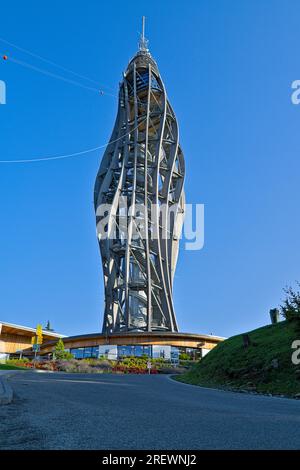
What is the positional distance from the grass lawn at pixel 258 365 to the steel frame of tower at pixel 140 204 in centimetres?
2937

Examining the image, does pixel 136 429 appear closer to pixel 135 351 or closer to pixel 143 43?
pixel 135 351

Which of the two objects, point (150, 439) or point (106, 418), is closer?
point (150, 439)

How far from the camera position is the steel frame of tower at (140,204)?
5338cm

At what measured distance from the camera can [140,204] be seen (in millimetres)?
56375

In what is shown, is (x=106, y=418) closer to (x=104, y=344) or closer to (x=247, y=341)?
(x=247, y=341)

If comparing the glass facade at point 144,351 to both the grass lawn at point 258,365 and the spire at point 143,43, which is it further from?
the spire at point 143,43

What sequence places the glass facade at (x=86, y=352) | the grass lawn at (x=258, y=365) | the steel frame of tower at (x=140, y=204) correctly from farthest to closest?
the steel frame of tower at (x=140, y=204) < the glass facade at (x=86, y=352) < the grass lawn at (x=258, y=365)

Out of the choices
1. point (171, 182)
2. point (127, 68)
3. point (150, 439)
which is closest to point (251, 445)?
point (150, 439)

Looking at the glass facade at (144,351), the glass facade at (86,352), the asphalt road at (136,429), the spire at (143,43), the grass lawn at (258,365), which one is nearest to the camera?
the asphalt road at (136,429)

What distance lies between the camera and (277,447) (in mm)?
4117

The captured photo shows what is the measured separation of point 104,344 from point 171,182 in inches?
1108

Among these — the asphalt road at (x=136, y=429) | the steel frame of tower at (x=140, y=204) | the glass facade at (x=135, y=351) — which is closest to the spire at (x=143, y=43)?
the steel frame of tower at (x=140, y=204)
